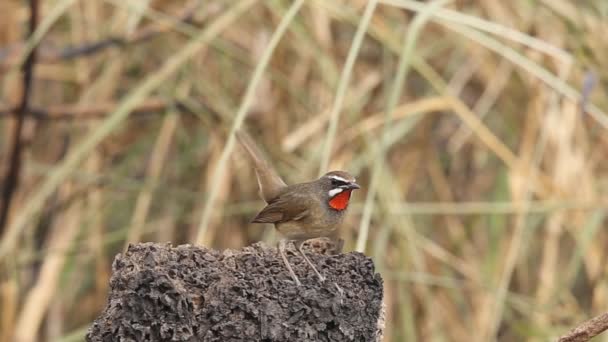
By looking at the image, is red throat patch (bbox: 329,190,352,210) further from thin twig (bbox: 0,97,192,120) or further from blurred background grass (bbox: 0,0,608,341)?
thin twig (bbox: 0,97,192,120)

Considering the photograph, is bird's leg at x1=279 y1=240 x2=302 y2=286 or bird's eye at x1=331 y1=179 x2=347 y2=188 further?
bird's eye at x1=331 y1=179 x2=347 y2=188

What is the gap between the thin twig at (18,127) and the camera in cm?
288

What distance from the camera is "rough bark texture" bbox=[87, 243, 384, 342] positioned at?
43.7 inches

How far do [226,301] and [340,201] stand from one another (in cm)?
50

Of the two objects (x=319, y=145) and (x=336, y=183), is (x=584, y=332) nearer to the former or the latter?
(x=336, y=183)

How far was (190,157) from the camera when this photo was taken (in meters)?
3.39

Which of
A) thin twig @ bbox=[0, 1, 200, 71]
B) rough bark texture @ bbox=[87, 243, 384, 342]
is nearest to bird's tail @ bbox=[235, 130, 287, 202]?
rough bark texture @ bbox=[87, 243, 384, 342]

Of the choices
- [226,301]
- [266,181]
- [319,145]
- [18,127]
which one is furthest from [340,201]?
[18,127]

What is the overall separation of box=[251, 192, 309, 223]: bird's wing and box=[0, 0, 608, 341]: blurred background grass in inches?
40.8

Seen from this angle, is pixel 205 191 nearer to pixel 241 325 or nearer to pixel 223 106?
pixel 223 106

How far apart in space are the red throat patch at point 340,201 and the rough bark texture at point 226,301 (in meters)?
0.37

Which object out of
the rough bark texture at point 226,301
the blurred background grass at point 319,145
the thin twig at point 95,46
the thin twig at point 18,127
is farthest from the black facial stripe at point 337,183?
the thin twig at point 95,46

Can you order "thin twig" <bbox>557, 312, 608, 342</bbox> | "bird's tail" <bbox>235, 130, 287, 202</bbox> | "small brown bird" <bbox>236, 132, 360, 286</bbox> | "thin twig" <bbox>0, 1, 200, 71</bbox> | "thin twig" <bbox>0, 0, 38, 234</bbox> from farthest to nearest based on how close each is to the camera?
"thin twig" <bbox>0, 1, 200, 71</bbox>, "thin twig" <bbox>0, 0, 38, 234</bbox>, "bird's tail" <bbox>235, 130, 287, 202</bbox>, "small brown bird" <bbox>236, 132, 360, 286</bbox>, "thin twig" <bbox>557, 312, 608, 342</bbox>

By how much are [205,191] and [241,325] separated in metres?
2.16
